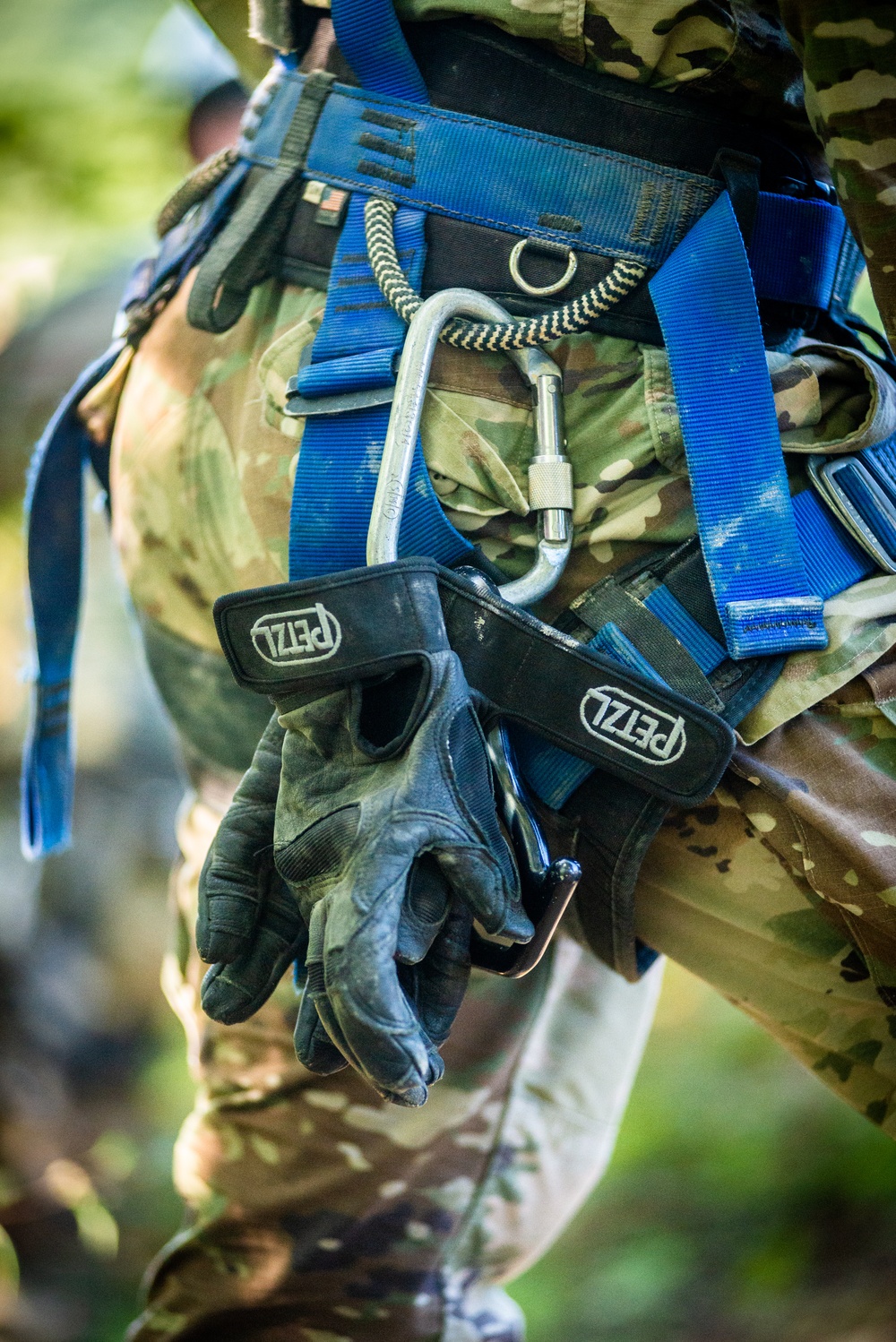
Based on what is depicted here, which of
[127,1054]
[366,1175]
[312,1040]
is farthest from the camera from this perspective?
[127,1054]

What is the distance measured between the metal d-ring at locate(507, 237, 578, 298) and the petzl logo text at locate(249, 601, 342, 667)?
0.35 metres

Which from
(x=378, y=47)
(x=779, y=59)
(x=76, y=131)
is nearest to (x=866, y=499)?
(x=779, y=59)

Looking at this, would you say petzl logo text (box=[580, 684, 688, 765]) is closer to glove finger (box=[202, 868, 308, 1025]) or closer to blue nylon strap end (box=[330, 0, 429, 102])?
glove finger (box=[202, 868, 308, 1025])

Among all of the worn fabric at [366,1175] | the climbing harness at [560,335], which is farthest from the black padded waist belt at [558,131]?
the worn fabric at [366,1175]

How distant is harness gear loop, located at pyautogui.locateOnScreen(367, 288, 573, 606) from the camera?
35.8 inches

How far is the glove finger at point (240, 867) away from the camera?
0.92m

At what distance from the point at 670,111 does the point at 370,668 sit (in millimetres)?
559

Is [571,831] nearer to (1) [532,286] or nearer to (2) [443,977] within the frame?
(2) [443,977]

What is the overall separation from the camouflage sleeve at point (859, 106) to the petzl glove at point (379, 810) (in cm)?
43

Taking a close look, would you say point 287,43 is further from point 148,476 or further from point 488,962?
point 488,962

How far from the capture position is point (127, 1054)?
10.4ft

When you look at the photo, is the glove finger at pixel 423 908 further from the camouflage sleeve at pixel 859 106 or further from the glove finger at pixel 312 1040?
the camouflage sleeve at pixel 859 106

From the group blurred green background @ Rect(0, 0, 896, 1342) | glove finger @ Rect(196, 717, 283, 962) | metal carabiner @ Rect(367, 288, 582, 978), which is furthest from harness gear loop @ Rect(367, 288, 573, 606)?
blurred green background @ Rect(0, 0, 896, 1342)

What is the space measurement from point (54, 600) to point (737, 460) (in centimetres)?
86
